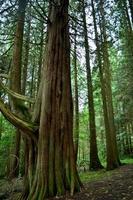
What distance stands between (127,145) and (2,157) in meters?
15.9

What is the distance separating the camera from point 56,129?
20.8ft

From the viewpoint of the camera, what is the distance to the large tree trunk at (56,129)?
6.03 metres

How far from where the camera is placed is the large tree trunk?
19.8 feet

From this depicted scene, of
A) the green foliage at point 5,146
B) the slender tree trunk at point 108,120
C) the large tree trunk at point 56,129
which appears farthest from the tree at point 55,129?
the green foliage at point 5,146

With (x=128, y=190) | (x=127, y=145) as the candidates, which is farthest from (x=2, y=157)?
(x=127, y=145)

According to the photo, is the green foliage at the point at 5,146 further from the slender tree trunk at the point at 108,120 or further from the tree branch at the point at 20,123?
the tree branch at the point at 20,123

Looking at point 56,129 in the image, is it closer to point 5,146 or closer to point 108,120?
point 108,120

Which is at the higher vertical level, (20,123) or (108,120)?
(108,120)

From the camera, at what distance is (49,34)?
7.37m

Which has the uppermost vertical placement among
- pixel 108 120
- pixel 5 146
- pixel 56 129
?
pixel 108 120

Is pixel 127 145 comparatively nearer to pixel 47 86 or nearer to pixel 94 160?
pixel 94 160

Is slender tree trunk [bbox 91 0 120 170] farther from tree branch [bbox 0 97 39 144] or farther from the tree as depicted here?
tree branch [bbox 0 97 39 144]

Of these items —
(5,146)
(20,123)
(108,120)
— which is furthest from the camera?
(5,146)

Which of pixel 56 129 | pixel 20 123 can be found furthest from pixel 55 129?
pixel 20 123
